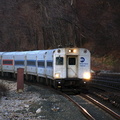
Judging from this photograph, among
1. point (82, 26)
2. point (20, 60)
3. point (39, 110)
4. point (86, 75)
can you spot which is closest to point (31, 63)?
point (20, 60)

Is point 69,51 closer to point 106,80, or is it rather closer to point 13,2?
point 106,80

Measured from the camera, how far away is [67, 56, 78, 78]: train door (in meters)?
19.3

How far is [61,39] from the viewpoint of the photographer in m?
46.5

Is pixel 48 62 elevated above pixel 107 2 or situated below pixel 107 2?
below

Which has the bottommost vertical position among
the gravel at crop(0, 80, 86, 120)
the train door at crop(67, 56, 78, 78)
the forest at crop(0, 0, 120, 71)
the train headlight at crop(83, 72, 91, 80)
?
the gravel at crop(0, 80, 86, 120)

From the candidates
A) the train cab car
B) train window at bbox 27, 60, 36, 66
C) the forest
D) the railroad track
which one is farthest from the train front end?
the forest

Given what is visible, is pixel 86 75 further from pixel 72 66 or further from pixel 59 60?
pixel 59 60

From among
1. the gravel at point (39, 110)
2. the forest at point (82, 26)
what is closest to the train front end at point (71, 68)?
the gravel at point (39, 110)

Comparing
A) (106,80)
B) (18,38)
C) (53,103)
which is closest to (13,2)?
(18,38)

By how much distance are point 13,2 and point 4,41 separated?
9.00 metres

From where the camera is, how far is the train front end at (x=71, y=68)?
19047 millimetres

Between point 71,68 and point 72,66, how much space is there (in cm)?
15

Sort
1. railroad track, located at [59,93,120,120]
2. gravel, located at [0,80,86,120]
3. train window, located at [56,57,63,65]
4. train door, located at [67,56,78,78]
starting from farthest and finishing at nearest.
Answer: train door, located at [67,56,78,78], train window, located at [56,57,63,65], gravel, located at [0,80,86,120], railroad track, located at [59,93,120,120]

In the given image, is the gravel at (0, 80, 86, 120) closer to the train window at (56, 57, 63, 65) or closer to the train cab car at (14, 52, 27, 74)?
the train window at (56, 57, 63, 65)
